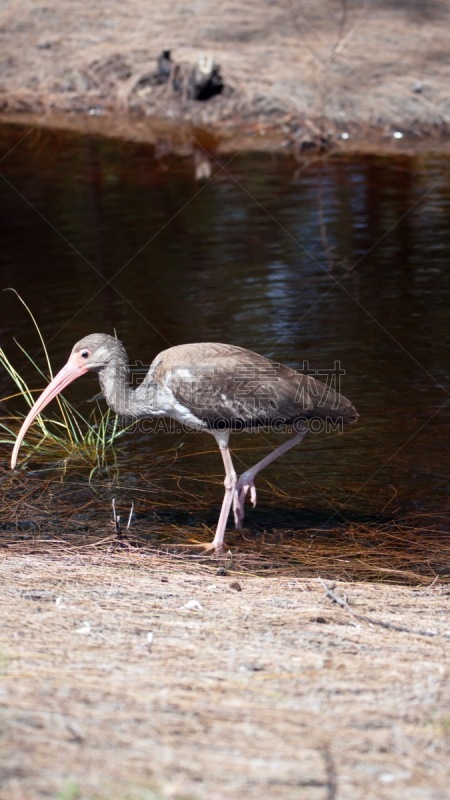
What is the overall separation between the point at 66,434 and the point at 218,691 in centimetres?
495

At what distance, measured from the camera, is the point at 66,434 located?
8656mm

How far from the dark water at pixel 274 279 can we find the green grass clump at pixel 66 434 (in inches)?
10.5

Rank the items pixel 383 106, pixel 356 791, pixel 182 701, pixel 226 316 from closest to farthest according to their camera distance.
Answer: pixel 356 791, pixel 182 701, pixel 226 316, pixel 383 106

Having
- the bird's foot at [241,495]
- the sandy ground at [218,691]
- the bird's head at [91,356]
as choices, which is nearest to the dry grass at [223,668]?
the sandy ground at [218,691]

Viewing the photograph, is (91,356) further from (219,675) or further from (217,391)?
(219,675)

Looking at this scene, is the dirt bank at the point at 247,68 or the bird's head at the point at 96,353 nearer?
the bird's head at the point at 96,353

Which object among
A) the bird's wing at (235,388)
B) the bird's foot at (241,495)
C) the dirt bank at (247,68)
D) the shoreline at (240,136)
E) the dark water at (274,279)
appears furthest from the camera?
the dirt bank at (247,68)

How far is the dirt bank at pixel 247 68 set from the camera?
17.4 metres

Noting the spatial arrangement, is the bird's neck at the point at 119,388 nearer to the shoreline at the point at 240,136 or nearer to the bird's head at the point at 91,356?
the bird's head at the point at 91,356

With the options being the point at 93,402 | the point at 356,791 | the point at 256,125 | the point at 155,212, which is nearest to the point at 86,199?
the point at 155,212

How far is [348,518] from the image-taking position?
720cm

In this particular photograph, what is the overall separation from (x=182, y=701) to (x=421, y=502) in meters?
3.83

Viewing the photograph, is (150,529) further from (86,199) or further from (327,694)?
(86,199)

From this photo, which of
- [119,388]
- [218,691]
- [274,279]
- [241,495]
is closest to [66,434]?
[119,388]
